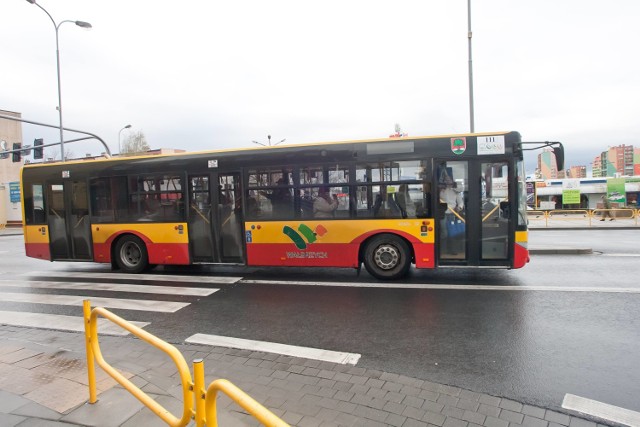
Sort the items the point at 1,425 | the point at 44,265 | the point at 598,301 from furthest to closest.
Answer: the point at 44,265
the point at 598,301
the point at 1,425

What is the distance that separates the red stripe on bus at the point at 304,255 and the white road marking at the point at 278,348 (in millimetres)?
3674

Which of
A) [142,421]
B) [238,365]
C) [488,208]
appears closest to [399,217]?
[488,208]

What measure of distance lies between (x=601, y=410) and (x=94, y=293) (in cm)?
828

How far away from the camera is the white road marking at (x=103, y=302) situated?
7039 mm

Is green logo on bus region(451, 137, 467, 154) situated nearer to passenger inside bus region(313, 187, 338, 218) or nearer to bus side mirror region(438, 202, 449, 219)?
bus side mirror region(438, 202, 449, 219)

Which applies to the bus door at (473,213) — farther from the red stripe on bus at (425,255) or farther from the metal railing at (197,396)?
the metal railing at (197,396)

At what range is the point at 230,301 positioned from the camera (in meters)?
7.32

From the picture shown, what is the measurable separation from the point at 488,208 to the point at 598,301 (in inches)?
94.4

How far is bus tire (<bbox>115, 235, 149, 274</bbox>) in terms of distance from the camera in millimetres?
10312

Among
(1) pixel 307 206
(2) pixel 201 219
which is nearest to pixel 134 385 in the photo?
(1) pixel 307 206

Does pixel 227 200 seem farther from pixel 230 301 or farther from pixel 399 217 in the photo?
pixel 399 217

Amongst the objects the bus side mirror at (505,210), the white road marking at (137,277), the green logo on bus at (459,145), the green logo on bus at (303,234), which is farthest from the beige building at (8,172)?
the bus side mirror at (505,210)

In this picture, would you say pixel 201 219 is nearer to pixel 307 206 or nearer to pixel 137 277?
pixel 137 277

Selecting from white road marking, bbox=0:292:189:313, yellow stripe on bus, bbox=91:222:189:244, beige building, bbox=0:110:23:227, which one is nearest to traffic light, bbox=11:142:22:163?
beige building, bbox=0:110:23:227
